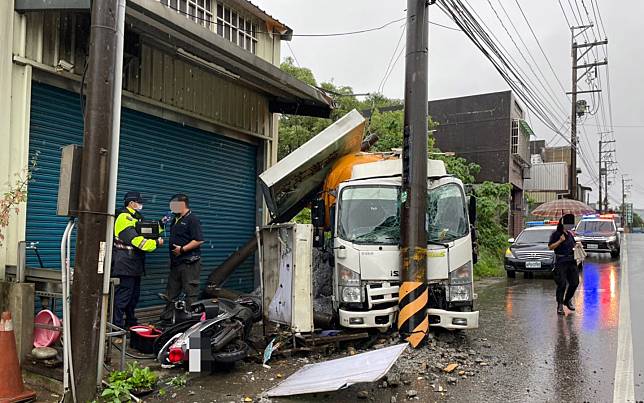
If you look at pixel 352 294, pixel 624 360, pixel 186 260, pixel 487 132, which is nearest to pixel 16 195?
pixel 186 260

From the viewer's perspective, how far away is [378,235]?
6906 mm

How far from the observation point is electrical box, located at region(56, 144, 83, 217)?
14.4 feet

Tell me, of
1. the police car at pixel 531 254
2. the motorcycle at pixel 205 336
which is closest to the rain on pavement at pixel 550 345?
the police car at pixel 531 254

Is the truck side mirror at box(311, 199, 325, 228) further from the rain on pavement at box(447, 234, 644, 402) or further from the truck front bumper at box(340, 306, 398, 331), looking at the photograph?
the rain on pavement at box(447, 234, 644, 402)

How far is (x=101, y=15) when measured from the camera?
445cm

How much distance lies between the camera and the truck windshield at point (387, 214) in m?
6.86

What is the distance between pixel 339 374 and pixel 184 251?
3.33 m

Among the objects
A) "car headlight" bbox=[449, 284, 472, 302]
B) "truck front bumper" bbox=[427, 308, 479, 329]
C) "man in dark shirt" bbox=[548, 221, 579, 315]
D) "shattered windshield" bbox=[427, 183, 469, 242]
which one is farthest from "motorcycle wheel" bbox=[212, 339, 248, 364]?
"man in dark shirt" bbox=[548, 221, 579, 315]

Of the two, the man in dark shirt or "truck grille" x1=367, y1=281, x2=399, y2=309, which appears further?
the man in dark shirt

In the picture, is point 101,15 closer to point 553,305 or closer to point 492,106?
point 553,305

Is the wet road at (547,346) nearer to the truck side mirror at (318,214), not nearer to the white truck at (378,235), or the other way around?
the white truck at (378,235)

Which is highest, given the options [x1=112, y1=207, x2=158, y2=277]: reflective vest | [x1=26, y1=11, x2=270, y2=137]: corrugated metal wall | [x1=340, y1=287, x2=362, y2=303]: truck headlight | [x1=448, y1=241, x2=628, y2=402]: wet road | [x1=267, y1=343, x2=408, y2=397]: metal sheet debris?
[x1=26, y1=11, x2=270, y2=137]: corrugated metal wall

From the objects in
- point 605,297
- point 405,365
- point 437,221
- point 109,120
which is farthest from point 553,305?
point 109,120

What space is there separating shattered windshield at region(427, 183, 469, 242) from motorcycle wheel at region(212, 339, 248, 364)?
115 inches
